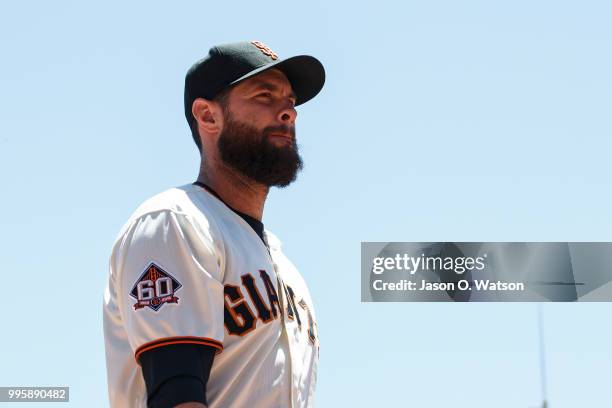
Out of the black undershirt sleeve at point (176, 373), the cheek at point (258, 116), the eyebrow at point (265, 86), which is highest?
the eyebrow at point (265, 86)

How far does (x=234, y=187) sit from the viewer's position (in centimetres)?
467

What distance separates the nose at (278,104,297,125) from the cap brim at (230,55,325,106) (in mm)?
189

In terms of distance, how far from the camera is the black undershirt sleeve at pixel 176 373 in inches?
139

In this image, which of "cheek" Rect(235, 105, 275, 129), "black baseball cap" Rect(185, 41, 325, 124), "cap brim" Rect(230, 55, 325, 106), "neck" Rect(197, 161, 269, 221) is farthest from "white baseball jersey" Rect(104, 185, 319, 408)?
"cap brim" Rect(230, 55, 325, 106)

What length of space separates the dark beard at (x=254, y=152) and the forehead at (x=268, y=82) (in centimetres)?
14

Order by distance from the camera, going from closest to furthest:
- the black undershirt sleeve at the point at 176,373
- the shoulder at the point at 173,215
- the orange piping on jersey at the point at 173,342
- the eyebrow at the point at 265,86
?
the black undershirt sleeve at the point at 176,373 → the orange piping on jersey at the point at 173,342 → the shoulder at the point at 173,215 → the eyebrow at the point at 265,86

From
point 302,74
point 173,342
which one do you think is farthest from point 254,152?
point 173,342

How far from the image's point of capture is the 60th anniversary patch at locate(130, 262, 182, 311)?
3768 millimetres

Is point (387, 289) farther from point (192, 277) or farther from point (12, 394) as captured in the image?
point (192, 277)

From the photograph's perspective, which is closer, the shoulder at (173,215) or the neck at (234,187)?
the shoulder at (173,215)

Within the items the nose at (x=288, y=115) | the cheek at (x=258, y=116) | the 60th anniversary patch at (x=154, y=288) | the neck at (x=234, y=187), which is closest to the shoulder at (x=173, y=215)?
the 60th anniversary patch at (x=154, y=288)

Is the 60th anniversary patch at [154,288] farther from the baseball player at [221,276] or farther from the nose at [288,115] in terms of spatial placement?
the nose at [288,115]

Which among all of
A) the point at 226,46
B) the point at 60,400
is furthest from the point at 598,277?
the point at 226,46

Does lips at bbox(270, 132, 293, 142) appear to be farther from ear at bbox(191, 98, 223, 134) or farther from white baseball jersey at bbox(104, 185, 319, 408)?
white baseball jersey at bbox(104, 185, 319, 408)
